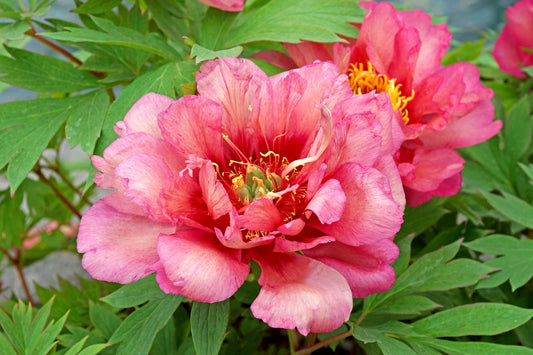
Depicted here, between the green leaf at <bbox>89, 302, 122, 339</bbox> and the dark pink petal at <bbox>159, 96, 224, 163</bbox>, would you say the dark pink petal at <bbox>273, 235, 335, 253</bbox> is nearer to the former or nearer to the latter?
the dark pink petal at <bbox>159, 96, 224, 163</bbox>

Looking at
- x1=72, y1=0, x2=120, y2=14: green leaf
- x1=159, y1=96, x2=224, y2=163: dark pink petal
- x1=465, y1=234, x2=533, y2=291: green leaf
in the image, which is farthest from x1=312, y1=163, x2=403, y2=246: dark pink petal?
x1=72, y1=0, x2=120, y2=14: green leaf

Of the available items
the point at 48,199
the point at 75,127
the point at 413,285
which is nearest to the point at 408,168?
the point at 413,285

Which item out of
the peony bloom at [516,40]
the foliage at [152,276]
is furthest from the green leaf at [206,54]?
the peony bloom at [516,40]

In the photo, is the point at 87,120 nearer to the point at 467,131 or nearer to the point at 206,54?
the point at 206,54

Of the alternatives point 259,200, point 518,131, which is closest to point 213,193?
point 259,200

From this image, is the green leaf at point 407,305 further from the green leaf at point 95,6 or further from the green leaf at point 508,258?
the green leaf at point 95,6

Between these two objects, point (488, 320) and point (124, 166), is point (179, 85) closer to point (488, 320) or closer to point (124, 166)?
point (124, 166)
